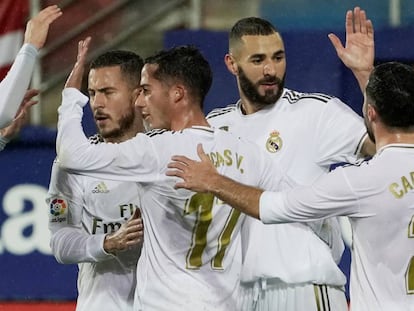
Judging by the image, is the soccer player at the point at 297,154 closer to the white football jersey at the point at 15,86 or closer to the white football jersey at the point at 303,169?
the white football jersey at the point at 303,169

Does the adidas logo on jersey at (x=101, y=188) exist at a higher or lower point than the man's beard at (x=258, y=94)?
lower

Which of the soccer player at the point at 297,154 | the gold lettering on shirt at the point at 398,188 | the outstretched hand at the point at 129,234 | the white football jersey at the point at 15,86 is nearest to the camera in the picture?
the gold lettering on shirt at the point at 398,188

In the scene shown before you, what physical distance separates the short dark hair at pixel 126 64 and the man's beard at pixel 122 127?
0.47ft

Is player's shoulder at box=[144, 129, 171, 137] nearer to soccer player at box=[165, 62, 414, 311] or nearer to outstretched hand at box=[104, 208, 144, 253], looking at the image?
soccer player at box=[165, 62, 414, 311]

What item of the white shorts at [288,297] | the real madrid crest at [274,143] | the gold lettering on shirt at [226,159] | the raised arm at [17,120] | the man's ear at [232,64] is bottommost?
the white shorts at [288,297]

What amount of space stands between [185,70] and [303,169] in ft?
2.62

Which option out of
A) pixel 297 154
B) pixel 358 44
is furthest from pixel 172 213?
pixel 358 44

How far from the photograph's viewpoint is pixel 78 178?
5.45 meters

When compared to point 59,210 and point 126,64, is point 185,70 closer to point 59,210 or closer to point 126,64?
point 126,64

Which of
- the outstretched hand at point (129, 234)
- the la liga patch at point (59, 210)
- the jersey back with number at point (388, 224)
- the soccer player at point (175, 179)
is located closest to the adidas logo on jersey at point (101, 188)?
the la liga patch at point (59, 210)

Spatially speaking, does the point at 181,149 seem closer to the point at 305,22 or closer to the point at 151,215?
the point at 151,215

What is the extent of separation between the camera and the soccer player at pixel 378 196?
4.34 m

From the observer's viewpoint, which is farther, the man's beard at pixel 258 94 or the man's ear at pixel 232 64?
the man's ear at pixel 232 64

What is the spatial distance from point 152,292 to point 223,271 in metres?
0.29
